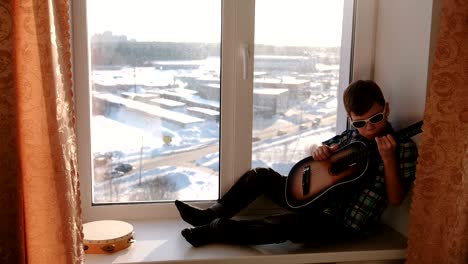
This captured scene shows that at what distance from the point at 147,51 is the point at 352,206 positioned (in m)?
0.91

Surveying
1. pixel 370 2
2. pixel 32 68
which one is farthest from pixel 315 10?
pixel 32 68

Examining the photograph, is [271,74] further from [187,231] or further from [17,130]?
[17,130]

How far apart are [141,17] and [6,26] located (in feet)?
2.17

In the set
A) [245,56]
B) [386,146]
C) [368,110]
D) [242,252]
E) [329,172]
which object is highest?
[245,56]

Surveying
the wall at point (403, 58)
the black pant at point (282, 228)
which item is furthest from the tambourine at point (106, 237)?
the wall at point (403, 58)

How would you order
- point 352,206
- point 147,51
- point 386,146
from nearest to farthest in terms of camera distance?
point 386,146 < point 352,206 < point 147,51

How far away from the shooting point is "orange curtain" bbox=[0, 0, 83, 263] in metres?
1.07

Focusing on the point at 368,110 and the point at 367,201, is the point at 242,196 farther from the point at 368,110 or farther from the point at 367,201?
the point at 368,110

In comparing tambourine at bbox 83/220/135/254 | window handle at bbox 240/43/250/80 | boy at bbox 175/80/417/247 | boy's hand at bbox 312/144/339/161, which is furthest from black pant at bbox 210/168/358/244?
window handle at bbox 240/43/250/80

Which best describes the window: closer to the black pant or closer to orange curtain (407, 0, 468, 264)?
the black pant

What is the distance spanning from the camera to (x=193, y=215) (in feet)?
5.39

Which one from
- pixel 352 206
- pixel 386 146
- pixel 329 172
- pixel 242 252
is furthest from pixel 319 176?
pixel 242 252

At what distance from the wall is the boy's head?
100mm

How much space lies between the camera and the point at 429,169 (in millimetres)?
1395
